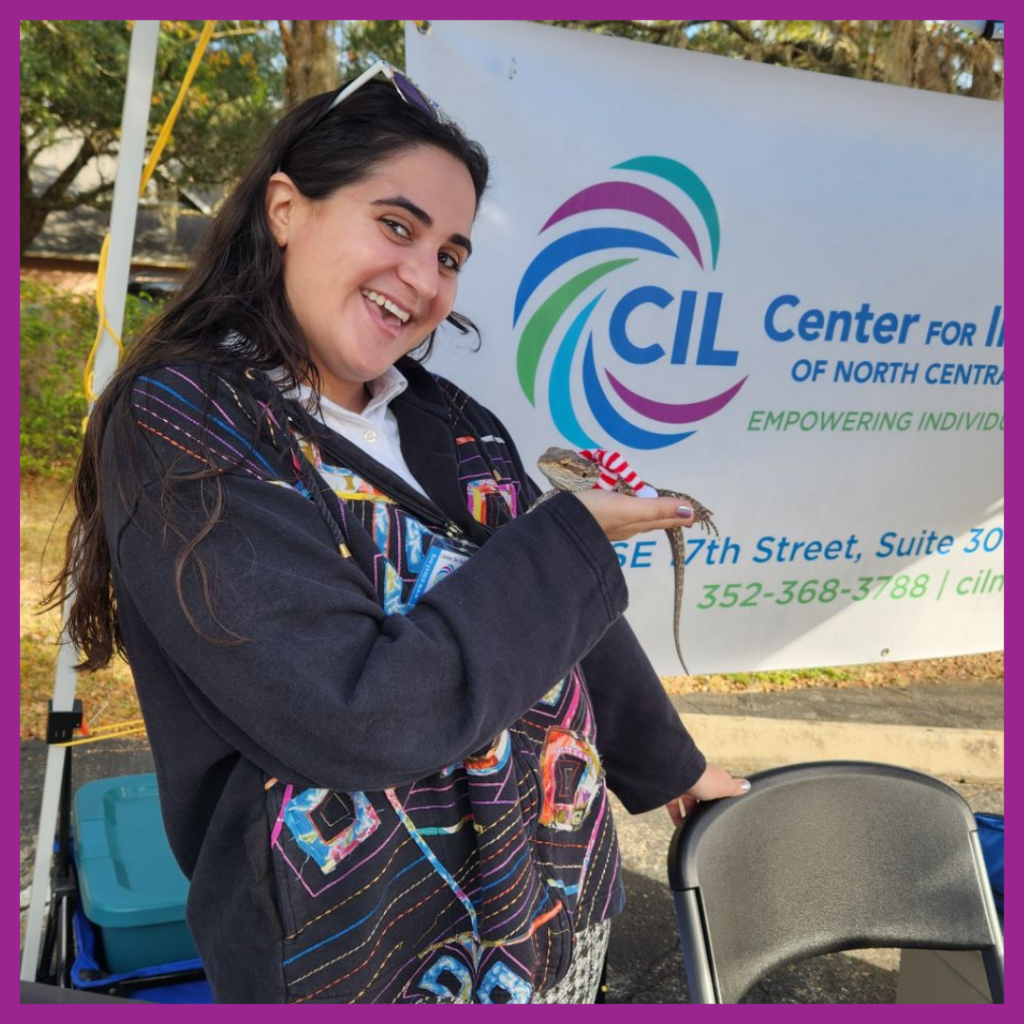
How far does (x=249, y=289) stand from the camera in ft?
4.17

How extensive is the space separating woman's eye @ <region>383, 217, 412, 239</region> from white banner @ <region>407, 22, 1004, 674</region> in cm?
109

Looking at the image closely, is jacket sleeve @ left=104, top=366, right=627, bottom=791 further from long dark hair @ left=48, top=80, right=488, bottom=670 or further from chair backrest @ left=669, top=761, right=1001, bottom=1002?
chair backrest @ left=669, top=761, right=1001, bottom=1002

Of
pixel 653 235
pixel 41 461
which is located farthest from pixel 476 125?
pixel 41 461

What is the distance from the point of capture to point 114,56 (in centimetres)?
843

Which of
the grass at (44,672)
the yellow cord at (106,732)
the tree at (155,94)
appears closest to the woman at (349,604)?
the yellow cord at (106,732)

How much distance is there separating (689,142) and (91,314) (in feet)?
17.1

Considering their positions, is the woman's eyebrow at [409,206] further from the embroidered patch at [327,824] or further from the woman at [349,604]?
the embroidered patch at [327,824]

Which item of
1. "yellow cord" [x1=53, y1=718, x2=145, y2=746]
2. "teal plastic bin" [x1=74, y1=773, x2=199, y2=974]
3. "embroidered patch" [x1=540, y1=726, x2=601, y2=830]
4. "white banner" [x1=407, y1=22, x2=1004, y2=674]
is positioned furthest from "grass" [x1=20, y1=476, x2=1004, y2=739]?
"embroidered patch" [x1=540, y1=726, x2=601, y2=830]

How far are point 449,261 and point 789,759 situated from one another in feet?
10.1

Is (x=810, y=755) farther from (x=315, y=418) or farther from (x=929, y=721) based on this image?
(x=315, y=418)

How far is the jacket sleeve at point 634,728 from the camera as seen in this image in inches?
61.4

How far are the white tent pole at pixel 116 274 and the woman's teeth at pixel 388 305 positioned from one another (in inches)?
26.8

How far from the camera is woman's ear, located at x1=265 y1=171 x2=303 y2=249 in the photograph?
130 centimetres

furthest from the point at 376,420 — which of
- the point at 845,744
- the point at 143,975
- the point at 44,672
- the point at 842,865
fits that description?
the point at 44,672
